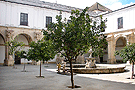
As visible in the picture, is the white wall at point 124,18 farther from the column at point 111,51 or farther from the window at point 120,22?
the column at point 111,51

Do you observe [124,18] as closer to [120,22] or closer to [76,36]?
[120,22]

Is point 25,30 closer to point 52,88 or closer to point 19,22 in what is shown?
point 19,22

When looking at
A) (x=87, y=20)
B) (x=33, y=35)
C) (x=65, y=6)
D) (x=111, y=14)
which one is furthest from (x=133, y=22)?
(x=87, y=20)

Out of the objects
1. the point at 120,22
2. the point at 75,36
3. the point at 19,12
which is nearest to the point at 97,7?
the point at 120,22

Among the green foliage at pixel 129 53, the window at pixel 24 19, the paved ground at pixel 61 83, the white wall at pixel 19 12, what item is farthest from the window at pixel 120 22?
the paved ground at pixel 61 83

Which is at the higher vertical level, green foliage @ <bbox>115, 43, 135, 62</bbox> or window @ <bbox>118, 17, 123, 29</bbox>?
window @ <bbox>118, 17, 123, 29</bbox>

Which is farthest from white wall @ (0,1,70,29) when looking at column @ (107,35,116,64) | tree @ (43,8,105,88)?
tree @ (43,8,105,88)

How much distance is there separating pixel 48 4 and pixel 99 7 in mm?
13407

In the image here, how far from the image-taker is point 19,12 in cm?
2244

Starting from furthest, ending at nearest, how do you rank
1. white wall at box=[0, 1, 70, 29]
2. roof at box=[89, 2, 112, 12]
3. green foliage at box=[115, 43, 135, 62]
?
roof at box=[89, 2, 112, 12], white wall at box=[0, 1, 70, 29], green foliage at box=[115, 43, 135, 62]

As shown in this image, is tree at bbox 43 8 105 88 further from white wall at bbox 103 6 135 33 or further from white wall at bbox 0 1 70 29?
white wall at bbox 103 6 135 33

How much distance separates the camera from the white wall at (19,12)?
21.2 metres

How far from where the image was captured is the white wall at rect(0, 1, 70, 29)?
69.6ft

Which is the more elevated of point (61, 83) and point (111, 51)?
point (111, 51)
